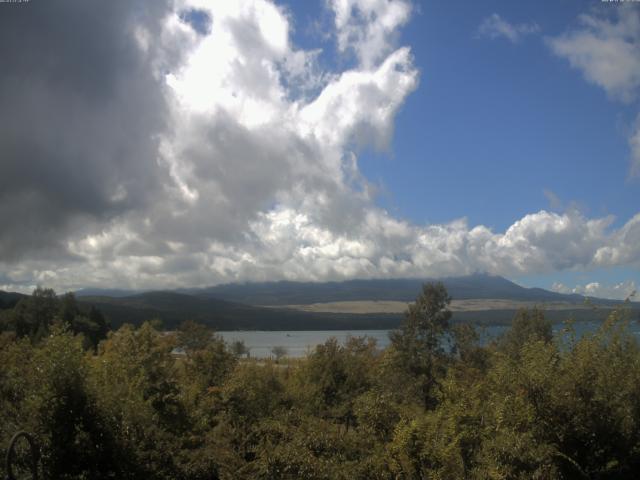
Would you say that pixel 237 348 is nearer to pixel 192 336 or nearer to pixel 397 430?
pixel 192 336

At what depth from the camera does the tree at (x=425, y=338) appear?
36656mm

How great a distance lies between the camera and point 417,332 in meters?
38.7

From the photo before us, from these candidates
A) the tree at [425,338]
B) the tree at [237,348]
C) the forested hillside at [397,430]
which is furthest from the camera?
the tree at [237,348]

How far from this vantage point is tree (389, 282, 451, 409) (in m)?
36.7

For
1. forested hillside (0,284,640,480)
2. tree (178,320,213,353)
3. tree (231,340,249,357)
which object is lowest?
tree (231,340,249,357)

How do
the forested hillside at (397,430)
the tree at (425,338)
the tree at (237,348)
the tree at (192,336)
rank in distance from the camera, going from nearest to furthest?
the forested hillside at (397,430) < the tree at (425,338) < the tree at (237,348) < the tree at (192,336)

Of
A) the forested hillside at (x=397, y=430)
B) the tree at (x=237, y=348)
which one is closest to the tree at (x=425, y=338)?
the tree at (x=237, y=348)

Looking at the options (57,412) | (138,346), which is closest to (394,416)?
(57,412)

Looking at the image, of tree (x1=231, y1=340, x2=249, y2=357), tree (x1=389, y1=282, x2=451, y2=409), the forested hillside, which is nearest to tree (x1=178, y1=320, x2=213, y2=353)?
tree (x1=231, y1=340, x2=249, y2=357)

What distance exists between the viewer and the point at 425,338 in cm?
3844

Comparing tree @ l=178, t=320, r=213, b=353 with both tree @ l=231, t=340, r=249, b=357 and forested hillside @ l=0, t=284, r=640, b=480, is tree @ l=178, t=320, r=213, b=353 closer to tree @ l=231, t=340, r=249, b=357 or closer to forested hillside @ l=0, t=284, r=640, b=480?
tree @ l=231, t=340, r=249, b=357

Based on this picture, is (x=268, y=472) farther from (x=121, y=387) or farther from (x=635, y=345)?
(x=635, y=345)

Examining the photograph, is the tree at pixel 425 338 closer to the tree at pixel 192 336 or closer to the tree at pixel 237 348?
the tree at pixel 237 348

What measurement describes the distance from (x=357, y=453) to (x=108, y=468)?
20.2 feet
